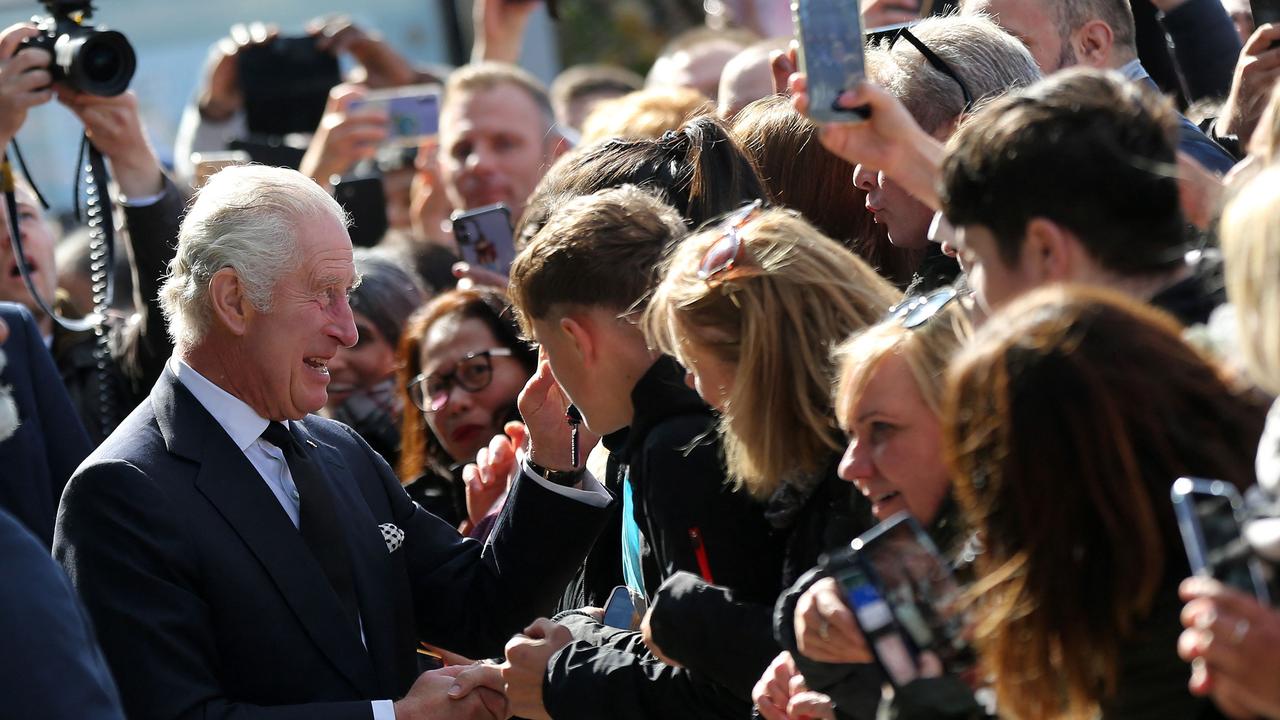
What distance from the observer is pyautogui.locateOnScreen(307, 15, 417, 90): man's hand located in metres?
7.56

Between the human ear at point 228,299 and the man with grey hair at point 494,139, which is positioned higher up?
the human ear at point 228,299

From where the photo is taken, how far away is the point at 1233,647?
1.73 m

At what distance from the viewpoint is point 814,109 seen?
2.40m

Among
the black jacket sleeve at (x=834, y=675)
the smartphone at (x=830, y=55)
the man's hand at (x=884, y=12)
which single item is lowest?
the black jacket sleeve at (x=834, y=675)

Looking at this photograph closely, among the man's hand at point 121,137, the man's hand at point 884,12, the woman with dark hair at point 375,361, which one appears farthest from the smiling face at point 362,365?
the man's hand at point 884,12

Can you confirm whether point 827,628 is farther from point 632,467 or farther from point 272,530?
point 272,530

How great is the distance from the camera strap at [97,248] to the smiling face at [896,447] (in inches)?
111

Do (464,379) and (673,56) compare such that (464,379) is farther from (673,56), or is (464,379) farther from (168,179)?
(673,56)

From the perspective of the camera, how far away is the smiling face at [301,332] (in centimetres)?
326

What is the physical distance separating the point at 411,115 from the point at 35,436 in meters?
2.94

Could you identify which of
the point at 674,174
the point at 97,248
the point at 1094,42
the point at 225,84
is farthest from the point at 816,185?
the point at 225,84

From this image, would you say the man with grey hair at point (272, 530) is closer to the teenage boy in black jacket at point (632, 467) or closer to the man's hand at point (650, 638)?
the teenage boy in black jacket at point (632, 467)

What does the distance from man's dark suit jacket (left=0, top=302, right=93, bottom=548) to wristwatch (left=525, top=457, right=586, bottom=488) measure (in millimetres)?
1235

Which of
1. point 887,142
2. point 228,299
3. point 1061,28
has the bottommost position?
point 228,299
